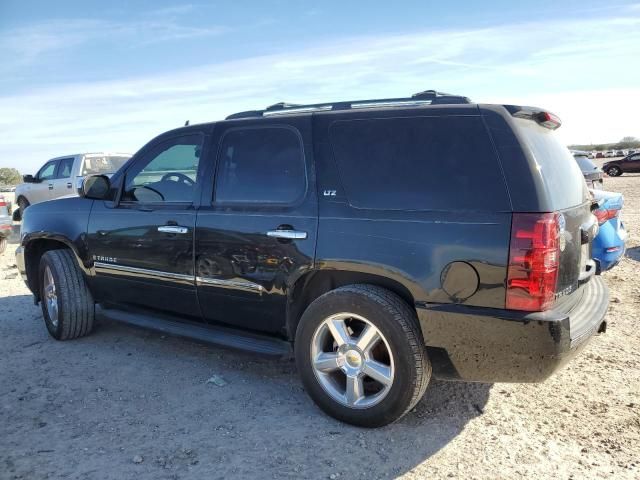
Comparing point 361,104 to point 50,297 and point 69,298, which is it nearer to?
point 69,298

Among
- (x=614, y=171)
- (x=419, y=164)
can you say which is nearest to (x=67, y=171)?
(x=419, y=164)

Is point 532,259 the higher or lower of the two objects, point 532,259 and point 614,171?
the lower

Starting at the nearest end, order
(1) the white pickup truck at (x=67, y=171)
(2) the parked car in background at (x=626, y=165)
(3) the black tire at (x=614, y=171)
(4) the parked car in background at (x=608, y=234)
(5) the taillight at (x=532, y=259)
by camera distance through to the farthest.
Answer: (5) the taillight at (x=532, y=259) → (4) the parked car in background at (x=608, y=234) → (1) the white pickup truck at (x=67, y=171) → (2) the parked car in background at (x=626, y=165) → (3) the black tire at (x=614, y=171)

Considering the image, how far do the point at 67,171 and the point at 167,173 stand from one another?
34.5 ft

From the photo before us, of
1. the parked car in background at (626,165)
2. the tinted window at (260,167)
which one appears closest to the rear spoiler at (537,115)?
the tinted window at (260,167)

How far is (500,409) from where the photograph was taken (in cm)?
351

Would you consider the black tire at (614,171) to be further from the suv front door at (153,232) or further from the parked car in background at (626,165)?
the suv front door at (153,232)

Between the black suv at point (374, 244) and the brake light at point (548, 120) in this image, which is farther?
the brake light at point (548, 120)

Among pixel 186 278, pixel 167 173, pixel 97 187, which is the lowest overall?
pixel 186 278

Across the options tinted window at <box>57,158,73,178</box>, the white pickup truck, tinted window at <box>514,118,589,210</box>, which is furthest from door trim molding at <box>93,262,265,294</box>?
tinted window at <box>57,158,73,178</box>

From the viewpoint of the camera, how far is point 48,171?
14.5 meters

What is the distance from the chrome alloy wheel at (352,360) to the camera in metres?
3.21

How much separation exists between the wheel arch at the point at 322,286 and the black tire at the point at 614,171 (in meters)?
33.8

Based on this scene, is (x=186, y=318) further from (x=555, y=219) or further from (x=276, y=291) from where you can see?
(x=555, y=219)
